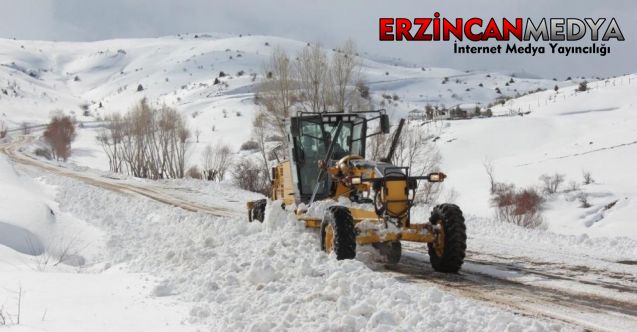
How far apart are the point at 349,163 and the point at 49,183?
2184 cm

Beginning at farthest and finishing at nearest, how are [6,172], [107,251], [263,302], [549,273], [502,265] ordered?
1. [6,172]
2. [107,251]
3. [502,265]
4. [549,273]
5. [263,302]

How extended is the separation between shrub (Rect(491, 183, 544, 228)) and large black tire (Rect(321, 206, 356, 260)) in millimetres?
22454

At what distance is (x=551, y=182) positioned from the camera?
118 feet

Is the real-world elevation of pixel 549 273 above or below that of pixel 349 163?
below

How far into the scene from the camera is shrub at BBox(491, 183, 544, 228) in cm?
2925

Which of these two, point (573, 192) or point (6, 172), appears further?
point (573, 192)

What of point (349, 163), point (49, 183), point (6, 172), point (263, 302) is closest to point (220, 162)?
point (49, 183)

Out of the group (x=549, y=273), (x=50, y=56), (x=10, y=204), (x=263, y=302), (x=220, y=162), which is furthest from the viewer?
(x=50, y=56)

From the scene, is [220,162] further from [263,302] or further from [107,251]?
[263,302]

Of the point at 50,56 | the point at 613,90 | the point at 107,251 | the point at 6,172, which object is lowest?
the point at 107,251

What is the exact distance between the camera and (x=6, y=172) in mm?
22156

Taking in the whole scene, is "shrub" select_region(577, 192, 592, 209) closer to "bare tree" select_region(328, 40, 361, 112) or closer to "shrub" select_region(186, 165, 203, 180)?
"bare tree" select_region(328, 40, 361, 112)

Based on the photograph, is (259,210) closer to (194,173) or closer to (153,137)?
(194,173)

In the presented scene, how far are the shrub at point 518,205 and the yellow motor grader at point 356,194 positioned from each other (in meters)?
20.1
